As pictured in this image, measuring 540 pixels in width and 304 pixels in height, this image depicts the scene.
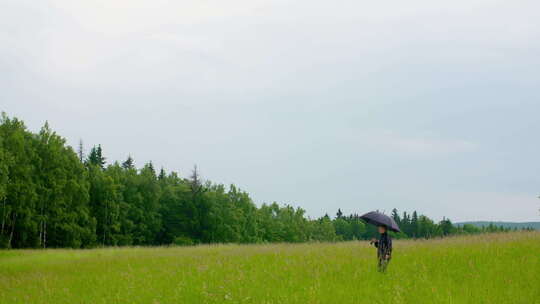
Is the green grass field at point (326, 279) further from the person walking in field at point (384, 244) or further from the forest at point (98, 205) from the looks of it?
the forest at point (98, 205)

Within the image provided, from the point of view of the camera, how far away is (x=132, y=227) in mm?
58906

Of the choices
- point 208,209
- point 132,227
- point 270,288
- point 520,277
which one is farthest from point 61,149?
point 520,277

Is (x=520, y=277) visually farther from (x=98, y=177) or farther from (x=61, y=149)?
(x=98, y=177)

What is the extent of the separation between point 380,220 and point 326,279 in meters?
2.15

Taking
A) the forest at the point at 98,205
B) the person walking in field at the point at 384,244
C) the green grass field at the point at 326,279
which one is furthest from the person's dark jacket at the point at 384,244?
the forest at the point at 98,205

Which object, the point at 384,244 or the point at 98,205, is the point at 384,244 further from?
the point at 98,205

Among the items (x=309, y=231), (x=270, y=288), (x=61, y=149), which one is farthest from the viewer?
(x=309, y=231)

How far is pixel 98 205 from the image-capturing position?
191 ft

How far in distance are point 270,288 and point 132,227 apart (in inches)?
2007

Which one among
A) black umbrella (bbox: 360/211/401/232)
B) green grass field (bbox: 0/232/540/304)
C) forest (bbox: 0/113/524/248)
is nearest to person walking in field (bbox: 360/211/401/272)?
black umbrella (bbox: 360/211/401/232)

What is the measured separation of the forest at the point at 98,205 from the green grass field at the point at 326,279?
15.9 metres

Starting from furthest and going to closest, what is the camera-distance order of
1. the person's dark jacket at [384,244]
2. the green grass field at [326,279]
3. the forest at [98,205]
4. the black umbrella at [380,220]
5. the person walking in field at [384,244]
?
the forest at [98,205], the person's dark jacket at [384,244], the person walking in field at [384,244], the black umbrella at [380,220], the green grass field at [326,279]

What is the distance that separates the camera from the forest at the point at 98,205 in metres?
43.3

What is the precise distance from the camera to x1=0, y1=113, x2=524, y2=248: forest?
43312 millimetres
